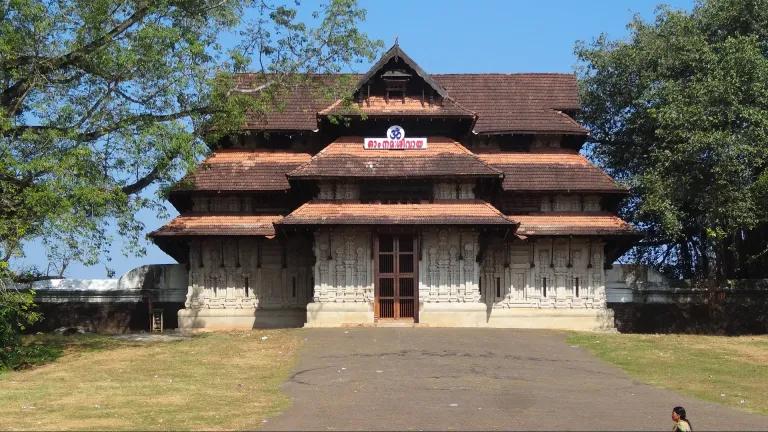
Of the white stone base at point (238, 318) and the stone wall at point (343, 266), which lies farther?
the white stone base at point (238, 318)

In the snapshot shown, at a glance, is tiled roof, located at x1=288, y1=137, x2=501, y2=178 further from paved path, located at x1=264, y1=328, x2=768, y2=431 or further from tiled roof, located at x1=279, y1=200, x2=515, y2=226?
paved path, located at x1=264, y1=328, x2=768, y2=431

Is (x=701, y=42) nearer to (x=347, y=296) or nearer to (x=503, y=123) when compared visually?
(x=503, y=123)

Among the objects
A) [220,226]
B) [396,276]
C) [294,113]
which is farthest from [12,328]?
[294,113]

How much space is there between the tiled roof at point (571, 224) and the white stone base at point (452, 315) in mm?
3471

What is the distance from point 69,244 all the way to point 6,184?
87.8 inches

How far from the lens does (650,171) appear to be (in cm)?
3656

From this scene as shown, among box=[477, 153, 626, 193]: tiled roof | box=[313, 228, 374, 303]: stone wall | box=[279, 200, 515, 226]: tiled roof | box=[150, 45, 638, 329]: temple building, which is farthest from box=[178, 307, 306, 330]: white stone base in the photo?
box=[477, 153, 626, 193]: tiled roof

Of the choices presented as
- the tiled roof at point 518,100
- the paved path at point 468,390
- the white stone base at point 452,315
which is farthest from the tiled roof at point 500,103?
the paved path at point 468,390

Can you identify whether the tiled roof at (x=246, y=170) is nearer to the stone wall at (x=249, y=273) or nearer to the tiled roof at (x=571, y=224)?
the stone wall at (x=249, y=273)

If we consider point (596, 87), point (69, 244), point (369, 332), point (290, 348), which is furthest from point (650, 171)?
point (69, 244)

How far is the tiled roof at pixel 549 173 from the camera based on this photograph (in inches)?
1336

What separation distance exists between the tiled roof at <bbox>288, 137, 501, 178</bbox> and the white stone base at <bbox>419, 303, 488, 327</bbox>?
4252 millimetres

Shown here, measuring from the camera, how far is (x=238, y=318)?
112 ft

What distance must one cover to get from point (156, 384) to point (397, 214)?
12134 mm
